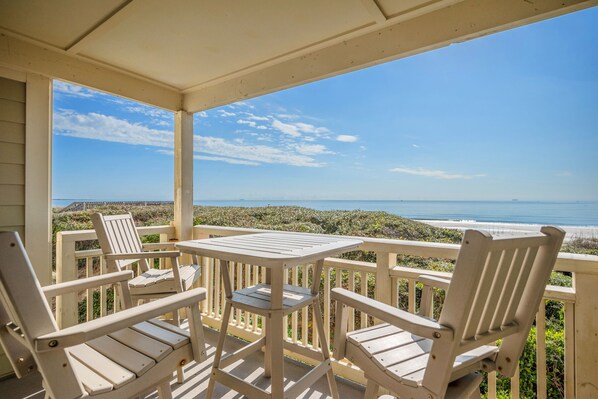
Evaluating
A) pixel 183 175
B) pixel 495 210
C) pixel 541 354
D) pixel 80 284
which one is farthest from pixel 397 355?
pixel 495 210

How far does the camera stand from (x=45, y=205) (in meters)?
2.38

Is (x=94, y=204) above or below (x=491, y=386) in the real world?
above

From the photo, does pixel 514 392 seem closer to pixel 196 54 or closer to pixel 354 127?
pixel 196 54

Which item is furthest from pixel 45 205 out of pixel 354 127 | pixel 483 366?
pixel 354 127

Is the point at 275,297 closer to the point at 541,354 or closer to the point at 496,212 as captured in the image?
the point at 541,354

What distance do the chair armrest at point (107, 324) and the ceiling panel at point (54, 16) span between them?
1.82 metres

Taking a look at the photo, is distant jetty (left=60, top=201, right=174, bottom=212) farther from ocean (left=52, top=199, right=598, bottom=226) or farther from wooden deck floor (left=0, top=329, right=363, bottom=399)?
wooden deck floor (left=0, top=329, right=363, bottom=399)

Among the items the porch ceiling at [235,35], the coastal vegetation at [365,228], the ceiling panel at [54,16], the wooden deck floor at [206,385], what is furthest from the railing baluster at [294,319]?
the ceiling panel at [54,16]

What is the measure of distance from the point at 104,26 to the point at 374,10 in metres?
1.81

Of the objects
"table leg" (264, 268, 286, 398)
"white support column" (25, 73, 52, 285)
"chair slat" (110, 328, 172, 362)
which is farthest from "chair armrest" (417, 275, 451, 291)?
"white support column" (25, 73, 52, 285)

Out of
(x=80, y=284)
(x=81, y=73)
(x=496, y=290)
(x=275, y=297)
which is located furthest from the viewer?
(x=81, y=73)

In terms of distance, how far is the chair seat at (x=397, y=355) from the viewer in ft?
3.42

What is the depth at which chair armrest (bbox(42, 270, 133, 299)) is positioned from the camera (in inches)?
53.2

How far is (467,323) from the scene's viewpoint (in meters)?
0.94
